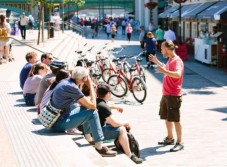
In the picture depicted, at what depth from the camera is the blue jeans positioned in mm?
8562

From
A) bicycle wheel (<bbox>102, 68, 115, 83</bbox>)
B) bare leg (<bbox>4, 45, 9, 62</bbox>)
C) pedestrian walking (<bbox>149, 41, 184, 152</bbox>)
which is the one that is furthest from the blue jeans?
bare leg (<bbox>4, 45, 9, 62</bbox>)

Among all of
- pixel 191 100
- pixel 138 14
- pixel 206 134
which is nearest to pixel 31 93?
pixel 206 134

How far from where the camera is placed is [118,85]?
16.5 metres

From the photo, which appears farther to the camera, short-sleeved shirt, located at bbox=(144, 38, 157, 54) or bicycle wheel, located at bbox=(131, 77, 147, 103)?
short-sleeved shirt, located at bbox=(144, 38, 157, 54)

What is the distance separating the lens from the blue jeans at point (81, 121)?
856 cm

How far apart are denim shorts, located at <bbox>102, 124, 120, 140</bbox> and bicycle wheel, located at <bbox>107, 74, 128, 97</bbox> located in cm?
696

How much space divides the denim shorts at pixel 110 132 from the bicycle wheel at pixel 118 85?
6.96 meters

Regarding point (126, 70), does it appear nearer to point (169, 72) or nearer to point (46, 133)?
point (169, 72)

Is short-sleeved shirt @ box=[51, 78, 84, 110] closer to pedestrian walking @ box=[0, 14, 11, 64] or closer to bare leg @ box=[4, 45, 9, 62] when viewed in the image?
pedestrian walking @ box=[0, 14, 11, 64]

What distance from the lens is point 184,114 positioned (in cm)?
1355

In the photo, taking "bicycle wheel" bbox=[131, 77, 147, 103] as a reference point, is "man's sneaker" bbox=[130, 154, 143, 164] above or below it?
below

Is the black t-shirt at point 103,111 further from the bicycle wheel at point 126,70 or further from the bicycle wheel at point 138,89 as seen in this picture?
the bicycle wheel at point 126,70

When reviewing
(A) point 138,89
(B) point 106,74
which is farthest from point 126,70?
(A) point 138,89

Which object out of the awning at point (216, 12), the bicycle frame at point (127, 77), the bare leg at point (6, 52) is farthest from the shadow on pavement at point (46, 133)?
the awning at point (216, 12)
